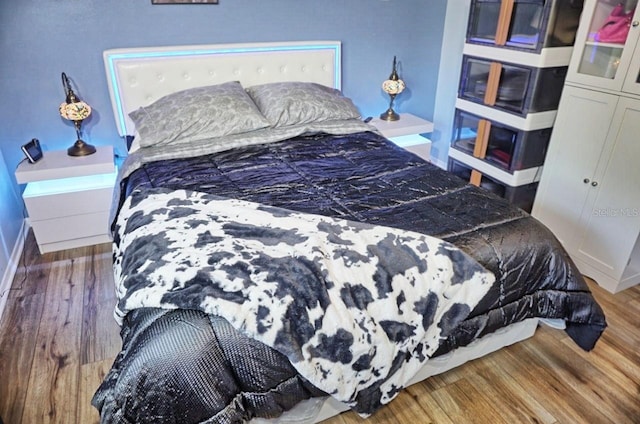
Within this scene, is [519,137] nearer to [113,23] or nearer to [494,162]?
[494,162]

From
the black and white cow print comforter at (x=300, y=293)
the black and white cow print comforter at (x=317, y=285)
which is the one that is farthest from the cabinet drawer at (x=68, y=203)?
the black and white cow print comforter at (x=317, y=285)

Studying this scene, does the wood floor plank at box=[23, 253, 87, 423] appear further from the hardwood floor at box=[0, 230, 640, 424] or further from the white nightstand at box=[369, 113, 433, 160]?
the white nightstand at box=[369, 113, 433, 160]

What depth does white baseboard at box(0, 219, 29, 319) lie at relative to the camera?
89.4 inches

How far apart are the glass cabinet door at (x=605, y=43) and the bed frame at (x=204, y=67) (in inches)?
64.6

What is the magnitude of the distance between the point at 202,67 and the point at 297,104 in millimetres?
723

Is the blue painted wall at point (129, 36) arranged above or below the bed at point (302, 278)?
above

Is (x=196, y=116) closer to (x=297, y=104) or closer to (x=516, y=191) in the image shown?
(x=297, y=104)

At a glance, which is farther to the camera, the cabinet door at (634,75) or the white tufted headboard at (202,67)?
the white tufted headboard at (202,67)

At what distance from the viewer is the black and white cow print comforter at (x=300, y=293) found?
1.25 metres

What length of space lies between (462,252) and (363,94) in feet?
7.61

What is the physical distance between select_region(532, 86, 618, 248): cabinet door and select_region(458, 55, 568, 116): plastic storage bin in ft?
0.50

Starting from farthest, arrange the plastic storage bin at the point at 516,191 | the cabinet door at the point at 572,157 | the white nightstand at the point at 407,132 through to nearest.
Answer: the white nightstand at the point at 407,132 < the plastic storage bin at the point at 516,191 < the cabinet door at the point at 572,157

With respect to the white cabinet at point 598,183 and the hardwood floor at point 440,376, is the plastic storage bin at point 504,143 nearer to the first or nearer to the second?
the white cabinet at point 598,183

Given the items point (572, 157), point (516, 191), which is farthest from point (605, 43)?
point (516, 191)
